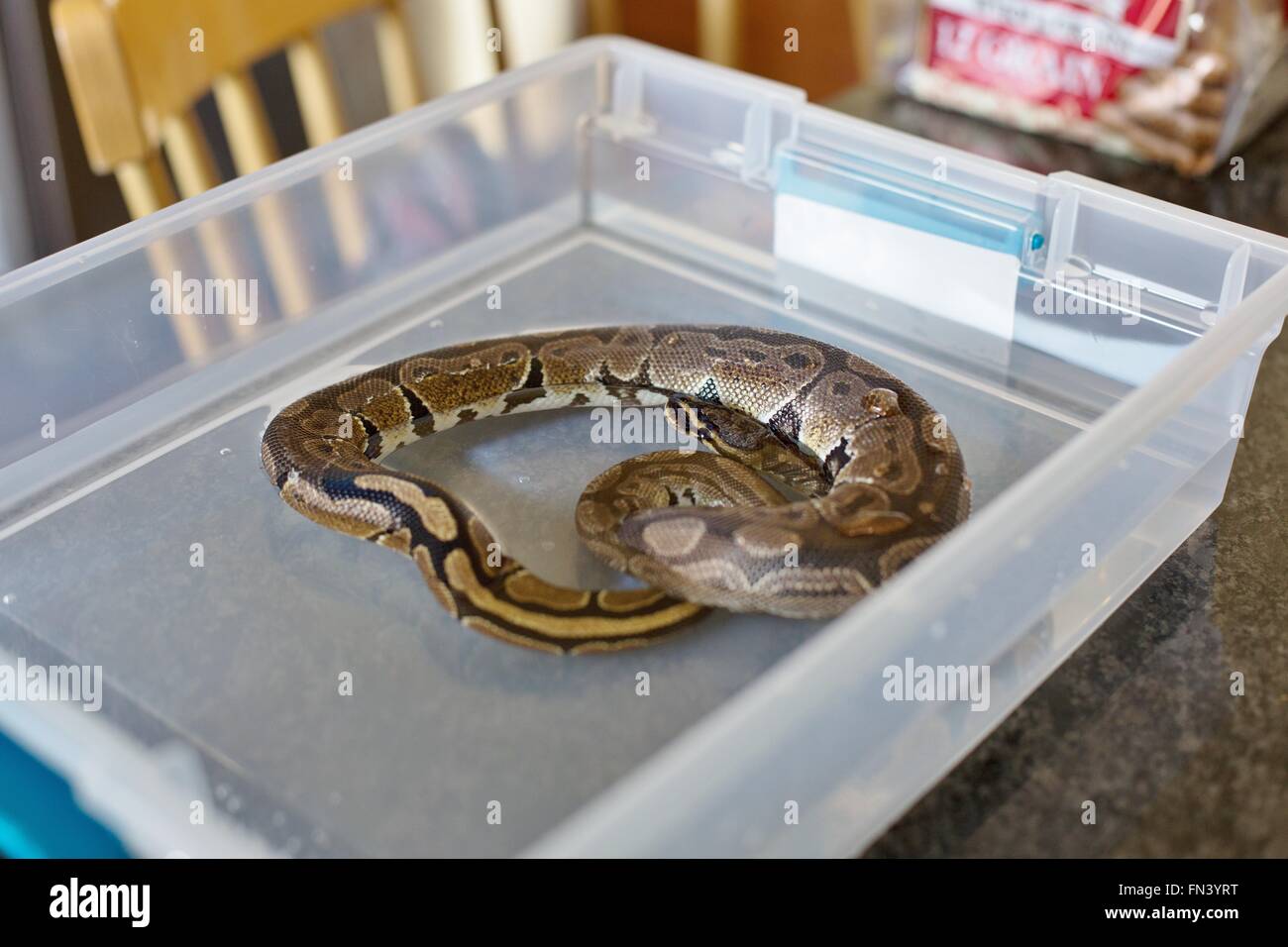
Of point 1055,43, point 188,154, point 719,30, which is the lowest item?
point 719,30

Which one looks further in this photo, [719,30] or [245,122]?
[719,30]

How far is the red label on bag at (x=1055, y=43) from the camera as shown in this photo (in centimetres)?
223

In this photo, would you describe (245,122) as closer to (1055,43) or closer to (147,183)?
(147,183)

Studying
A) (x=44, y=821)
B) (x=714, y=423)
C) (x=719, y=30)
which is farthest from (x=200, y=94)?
(x=719, y=30)

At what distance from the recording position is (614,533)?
1.56 meters

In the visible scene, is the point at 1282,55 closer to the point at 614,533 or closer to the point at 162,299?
the point at 614,533

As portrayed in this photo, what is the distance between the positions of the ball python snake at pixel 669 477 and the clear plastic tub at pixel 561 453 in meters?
0.05

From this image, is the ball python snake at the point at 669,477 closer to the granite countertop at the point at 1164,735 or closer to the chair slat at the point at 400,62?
the granite countertop at the point at 1164,735

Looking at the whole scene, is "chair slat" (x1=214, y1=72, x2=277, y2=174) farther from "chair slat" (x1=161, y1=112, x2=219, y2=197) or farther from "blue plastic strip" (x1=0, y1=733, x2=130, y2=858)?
"blue plastic strip" (x1=0, y1=733, x2=130, y2=858)

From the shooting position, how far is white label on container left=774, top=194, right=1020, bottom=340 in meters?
1.89

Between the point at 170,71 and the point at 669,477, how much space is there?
1.26 metres

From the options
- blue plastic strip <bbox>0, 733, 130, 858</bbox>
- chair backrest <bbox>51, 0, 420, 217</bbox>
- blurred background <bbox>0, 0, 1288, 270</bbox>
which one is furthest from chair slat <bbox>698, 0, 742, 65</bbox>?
blue plastic strip <bbox>0, 733, 130, 858</bbox>

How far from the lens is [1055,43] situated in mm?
2336
